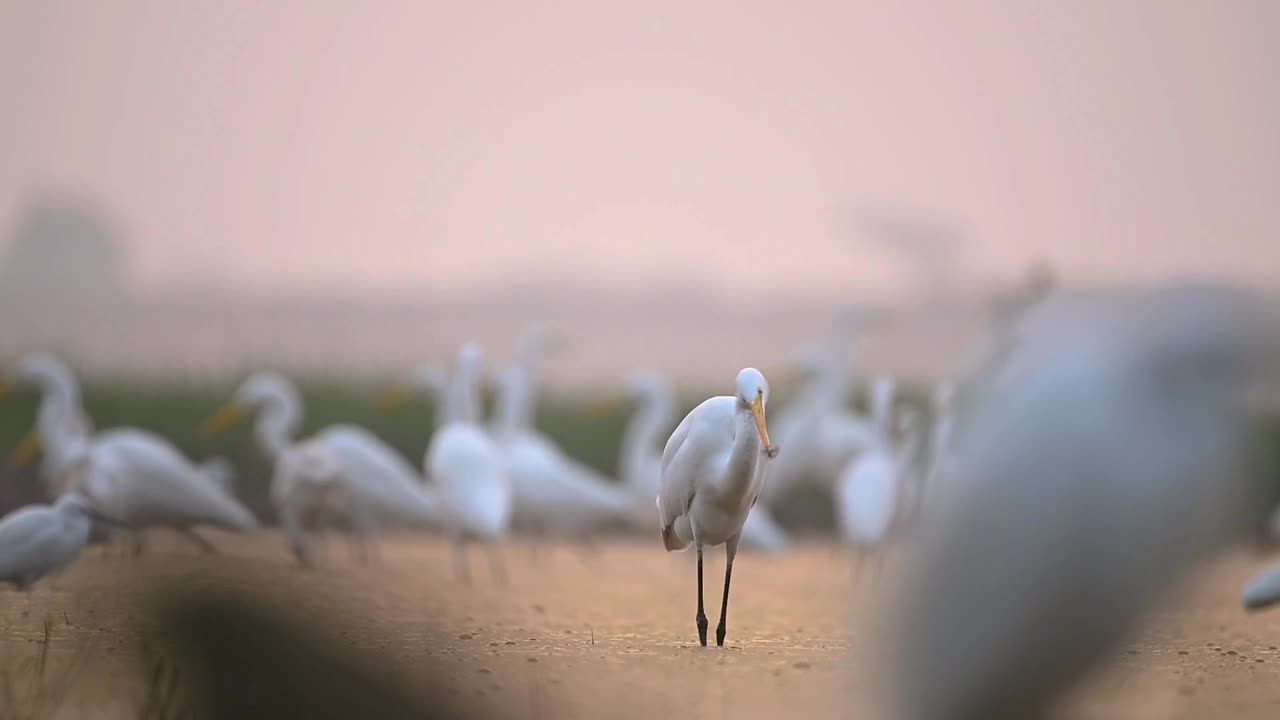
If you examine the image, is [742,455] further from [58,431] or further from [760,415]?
[58,431]

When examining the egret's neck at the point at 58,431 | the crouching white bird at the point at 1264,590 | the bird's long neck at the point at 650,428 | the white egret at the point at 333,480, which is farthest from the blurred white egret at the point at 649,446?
the crouching white bird at the point at 1264,590

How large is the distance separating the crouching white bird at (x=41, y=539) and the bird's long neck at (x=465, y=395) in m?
4.14

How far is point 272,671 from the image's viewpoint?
135 cm

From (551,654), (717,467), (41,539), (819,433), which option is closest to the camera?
(551,654)

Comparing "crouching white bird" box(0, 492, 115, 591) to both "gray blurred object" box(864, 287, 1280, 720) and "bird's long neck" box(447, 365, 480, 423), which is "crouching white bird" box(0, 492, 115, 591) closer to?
"gray blurred object" box(864, 287, 1280, 720)

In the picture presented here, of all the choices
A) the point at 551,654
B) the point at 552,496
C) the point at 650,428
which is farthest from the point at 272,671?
the point at 650,428

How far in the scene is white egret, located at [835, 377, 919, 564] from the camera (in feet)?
19.5

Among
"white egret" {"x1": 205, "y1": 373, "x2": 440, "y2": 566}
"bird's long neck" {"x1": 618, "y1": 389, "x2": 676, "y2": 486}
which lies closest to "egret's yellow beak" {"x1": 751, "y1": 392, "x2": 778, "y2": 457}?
"white egret" {"x1": 205, "y1": 373, "x2": 440, "y2": 566}

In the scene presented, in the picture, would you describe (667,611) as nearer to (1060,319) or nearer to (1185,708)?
(1185,708)

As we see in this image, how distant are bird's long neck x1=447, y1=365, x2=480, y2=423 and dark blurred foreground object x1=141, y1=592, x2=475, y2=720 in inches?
250

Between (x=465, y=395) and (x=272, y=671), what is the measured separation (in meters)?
6.49

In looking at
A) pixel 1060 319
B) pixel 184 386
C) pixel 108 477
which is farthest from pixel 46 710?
pixel 184 386

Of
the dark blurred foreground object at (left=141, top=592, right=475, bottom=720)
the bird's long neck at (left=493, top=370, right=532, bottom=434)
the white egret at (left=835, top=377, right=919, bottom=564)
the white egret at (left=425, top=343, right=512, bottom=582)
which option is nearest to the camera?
the dark blurred foreground object at (left=141, top=592, right=475, bottom=720)

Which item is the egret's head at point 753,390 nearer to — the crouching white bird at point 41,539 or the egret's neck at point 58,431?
the crouching white bird at point 41,539
